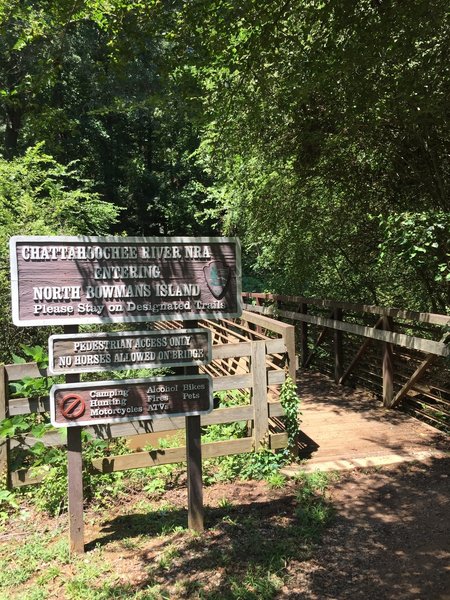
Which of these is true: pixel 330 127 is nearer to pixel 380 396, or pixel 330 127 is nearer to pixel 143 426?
pixel 380 396

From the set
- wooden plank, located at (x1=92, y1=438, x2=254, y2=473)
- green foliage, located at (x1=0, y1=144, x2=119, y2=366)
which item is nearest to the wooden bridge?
wooden plank, located at (x1=92, y1=438, x2=254, y2=473)

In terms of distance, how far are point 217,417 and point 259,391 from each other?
1.57 feet

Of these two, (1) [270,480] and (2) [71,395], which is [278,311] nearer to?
(1) [270,480]

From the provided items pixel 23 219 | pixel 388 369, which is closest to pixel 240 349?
pixel 388 369

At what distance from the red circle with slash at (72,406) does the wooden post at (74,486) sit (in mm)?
113

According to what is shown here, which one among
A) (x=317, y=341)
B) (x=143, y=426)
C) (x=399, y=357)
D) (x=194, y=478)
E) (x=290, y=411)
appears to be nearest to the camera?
(x=194, y=478)

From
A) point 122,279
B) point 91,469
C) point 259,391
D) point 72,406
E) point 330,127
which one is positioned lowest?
point 91,469

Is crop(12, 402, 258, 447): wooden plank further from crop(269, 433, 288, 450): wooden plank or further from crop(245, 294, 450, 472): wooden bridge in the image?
crop(245, 294, 450, 472): wooden bridge

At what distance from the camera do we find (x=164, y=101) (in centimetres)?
730

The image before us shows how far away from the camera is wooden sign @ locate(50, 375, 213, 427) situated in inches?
136

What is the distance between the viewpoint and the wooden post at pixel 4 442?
162 inches

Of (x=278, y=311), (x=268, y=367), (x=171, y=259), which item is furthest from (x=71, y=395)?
(x=278, y=311)

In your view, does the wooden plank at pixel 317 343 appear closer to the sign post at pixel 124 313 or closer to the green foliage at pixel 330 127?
the green foliage at pixel 330 127

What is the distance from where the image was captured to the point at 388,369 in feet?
21.1
